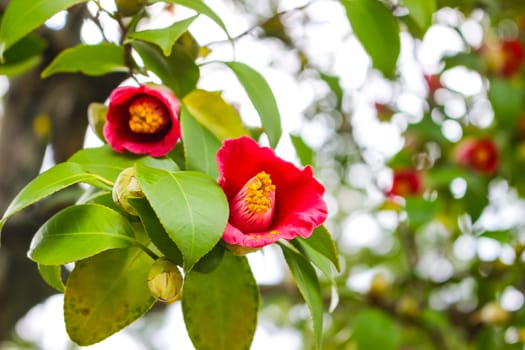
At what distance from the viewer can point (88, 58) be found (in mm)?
656

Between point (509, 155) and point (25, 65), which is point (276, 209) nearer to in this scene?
point (25, 65)

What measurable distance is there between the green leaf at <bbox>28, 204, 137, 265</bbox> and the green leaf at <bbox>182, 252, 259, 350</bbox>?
0.23 feet

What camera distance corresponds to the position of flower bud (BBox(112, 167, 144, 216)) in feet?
1.68

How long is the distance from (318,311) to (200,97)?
23 centimetres

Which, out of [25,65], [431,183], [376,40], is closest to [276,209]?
[376,40]

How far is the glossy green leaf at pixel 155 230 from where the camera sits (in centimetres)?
51

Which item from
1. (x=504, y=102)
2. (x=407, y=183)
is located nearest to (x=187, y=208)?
(x=407, y=183)

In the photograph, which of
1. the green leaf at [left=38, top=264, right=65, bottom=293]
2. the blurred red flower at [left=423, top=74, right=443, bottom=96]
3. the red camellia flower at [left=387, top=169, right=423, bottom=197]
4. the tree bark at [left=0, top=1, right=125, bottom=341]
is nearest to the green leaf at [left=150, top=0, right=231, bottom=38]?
the green leaf at [left=38, top=264, right=65, bottom=293]

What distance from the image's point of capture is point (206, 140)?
607 millimetres

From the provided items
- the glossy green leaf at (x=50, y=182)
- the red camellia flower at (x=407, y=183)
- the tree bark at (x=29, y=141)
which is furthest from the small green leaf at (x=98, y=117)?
the red camellia flower at (x=407, y=183)

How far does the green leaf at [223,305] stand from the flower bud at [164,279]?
1.8 inches

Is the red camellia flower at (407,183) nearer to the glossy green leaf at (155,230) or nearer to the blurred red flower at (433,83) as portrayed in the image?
the blurred red flower at (433,83)

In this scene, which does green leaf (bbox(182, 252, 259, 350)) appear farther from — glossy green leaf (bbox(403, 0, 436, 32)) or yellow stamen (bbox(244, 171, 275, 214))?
glossy green leaf (bbox(403, 0, 436, 32))

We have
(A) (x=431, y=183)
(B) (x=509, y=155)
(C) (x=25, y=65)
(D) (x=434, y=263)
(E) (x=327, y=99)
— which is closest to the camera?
(C) (x=25, y=65)
